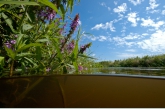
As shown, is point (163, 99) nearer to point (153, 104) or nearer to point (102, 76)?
point (153, 104)

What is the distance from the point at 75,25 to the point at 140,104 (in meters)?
1.05

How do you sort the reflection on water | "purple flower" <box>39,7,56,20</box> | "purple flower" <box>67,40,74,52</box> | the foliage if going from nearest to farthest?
the reflection on water < the foliage < "purple flower" <box>39,7,56,20</box> < "purple flower" <box>67,40,74,52</box>

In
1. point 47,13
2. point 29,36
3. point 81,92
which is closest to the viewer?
point 81,92

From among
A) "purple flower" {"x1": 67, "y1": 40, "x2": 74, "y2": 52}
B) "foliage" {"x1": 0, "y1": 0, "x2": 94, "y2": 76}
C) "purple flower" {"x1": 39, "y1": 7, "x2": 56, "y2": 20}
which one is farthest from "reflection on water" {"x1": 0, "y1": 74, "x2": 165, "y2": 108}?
"purple flower" {"x1": 67, "y1": 40, "x2": 74, "y2": 52}

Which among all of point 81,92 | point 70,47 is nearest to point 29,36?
point 81,92

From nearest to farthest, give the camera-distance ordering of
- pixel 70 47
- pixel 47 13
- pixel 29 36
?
pixel 29 36 → pixel 47 13 → pixel 70 47

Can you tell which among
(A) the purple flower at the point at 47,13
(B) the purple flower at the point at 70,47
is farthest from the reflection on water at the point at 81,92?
(B) the purple flower at the point at 70,47

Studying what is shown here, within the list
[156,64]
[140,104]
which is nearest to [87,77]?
[140,104]

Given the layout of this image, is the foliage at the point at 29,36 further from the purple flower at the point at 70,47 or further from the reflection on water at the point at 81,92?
the purple flower at the point at 70,47

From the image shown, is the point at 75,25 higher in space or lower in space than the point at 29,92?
higher

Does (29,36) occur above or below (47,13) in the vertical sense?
below

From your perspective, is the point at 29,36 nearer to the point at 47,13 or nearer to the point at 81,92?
the point at 47,13

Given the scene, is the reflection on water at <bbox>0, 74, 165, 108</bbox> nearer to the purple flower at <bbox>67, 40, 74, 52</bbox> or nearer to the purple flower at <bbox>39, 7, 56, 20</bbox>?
the purple flower at <bbox>39, 7, 56, 20</bbox>

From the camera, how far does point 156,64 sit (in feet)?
15.3
